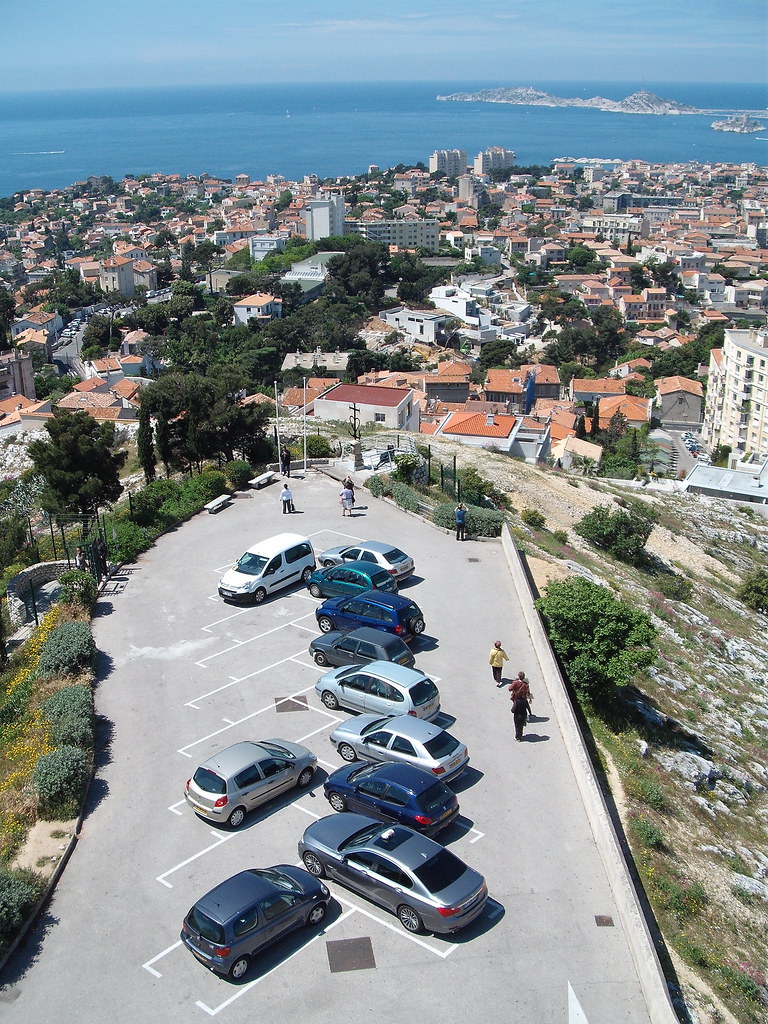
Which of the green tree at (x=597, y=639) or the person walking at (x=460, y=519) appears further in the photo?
the person walking at (x=460, y=519)

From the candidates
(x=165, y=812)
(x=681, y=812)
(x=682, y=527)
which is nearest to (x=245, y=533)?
(x=165, y=812)

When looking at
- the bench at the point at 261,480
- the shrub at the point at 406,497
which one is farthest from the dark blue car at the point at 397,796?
the bench at the point at 261,480

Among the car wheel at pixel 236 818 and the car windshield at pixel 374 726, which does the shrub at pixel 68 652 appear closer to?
the car wheel at pixel 236 818

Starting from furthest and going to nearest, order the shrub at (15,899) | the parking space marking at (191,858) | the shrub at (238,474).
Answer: the shrub at (238,474), the parking space marking at (191,858), the shrub at (15,899)

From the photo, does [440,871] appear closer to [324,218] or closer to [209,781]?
[209,781]

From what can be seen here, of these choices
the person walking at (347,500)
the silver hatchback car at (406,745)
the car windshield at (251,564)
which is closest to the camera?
the silver hatchback car at (406,745)

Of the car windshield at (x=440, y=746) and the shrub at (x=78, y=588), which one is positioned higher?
the car windshield at (x=440, y=746)
